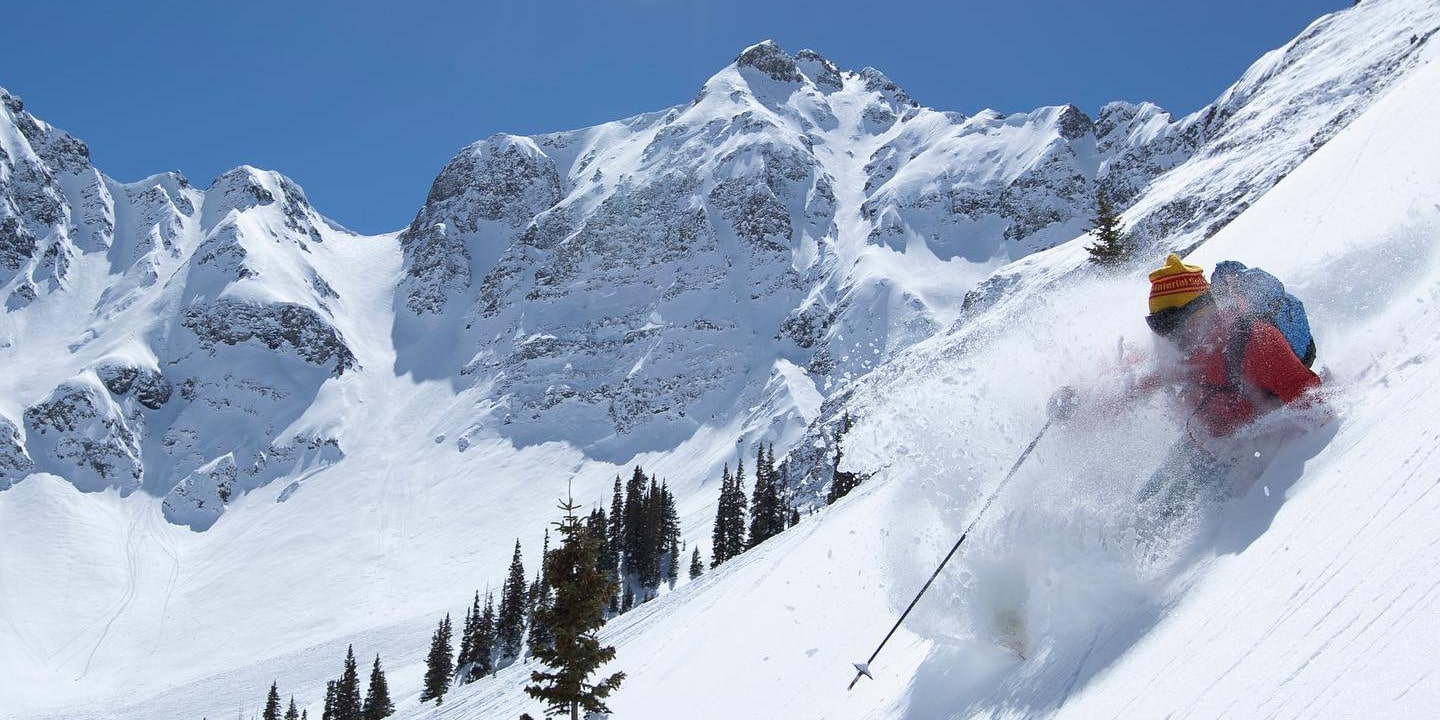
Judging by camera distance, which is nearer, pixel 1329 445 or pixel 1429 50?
pixel 1329 445

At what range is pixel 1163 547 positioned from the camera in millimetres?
6570

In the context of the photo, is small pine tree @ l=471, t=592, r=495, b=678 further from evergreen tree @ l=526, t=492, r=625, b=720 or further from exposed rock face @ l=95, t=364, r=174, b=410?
exposed rock face @ l=95, t=364, r=174, b=410

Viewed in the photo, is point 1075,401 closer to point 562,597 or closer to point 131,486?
point 562,597

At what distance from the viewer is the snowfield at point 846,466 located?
18.9ft

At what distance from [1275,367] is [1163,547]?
1.72 m

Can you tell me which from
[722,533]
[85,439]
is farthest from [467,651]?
[85,439]

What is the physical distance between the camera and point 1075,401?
7.77 meters

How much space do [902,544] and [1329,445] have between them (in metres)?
4.16

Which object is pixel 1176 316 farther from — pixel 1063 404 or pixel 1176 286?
pixel 1063 404

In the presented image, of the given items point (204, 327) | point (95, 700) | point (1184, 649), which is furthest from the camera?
point (204, 327)

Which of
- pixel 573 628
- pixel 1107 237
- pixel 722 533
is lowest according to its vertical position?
pixel 573 628

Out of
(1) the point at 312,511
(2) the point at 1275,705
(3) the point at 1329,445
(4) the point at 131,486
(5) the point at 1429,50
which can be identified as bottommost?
(2) the point at 1275,705

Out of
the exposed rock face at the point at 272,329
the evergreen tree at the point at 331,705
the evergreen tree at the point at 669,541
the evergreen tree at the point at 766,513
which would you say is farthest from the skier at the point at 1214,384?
the exposed rock face at the point at 272,329

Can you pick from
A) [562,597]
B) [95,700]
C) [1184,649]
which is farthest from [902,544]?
[95,700]
